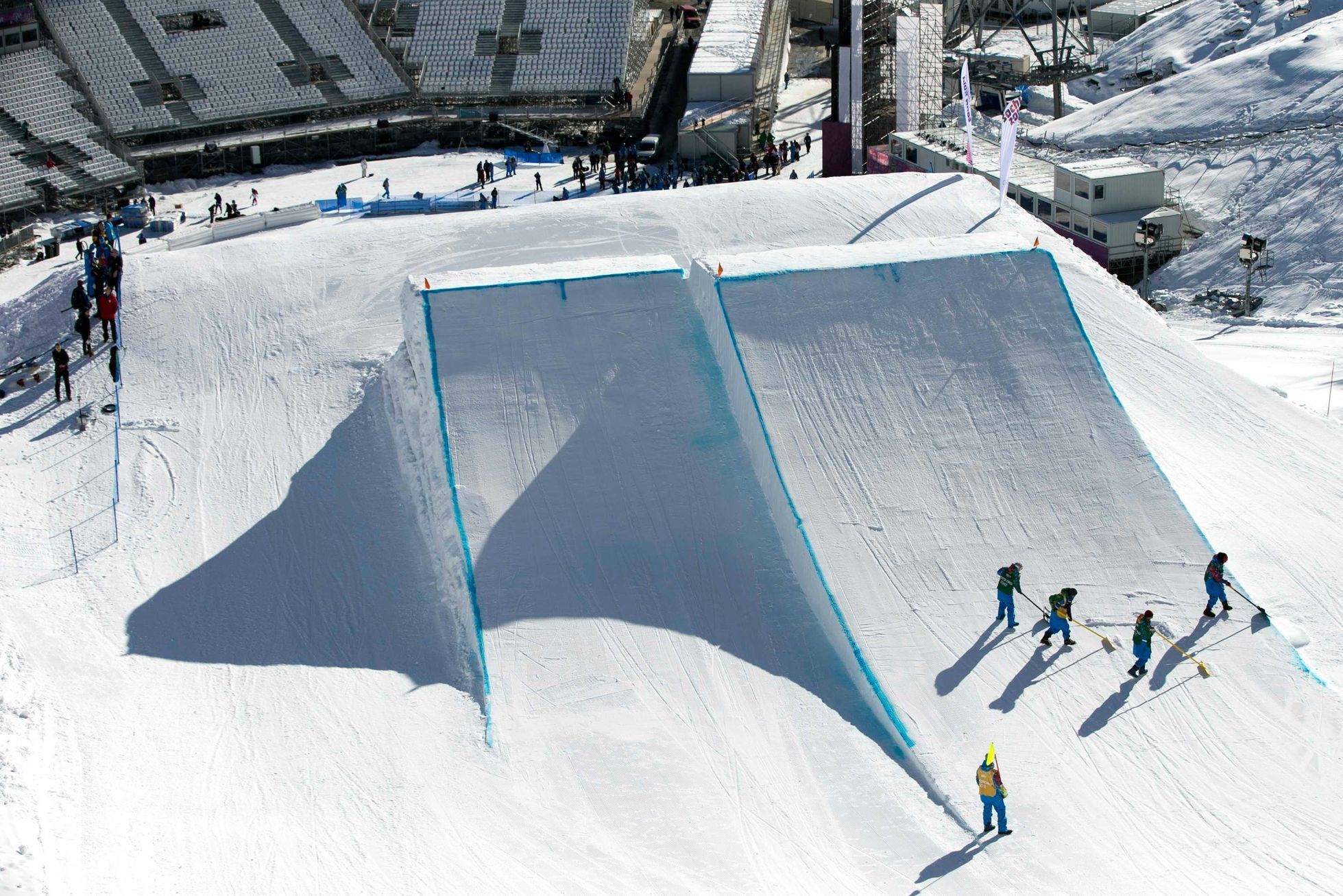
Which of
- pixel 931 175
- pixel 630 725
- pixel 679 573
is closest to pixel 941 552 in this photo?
pixel 679 573

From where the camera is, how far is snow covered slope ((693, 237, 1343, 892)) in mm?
13203

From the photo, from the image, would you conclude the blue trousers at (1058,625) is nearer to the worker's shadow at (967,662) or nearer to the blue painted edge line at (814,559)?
the worker's shadow at (967,662)

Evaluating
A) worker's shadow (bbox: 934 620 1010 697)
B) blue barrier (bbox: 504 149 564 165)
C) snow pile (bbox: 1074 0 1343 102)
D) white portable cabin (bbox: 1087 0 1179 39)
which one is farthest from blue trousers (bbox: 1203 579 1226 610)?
white portable cabin (bbox: 1087 0 1179 39)

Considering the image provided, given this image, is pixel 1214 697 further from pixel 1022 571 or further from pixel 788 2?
pixel 788 2

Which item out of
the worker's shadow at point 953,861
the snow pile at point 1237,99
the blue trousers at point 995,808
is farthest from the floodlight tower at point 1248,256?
the worker's shadow at point 953,861

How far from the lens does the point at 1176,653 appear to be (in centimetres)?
1475

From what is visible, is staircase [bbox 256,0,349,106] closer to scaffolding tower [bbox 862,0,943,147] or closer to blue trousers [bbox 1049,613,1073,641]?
scaffolding tower [bbox 862,0,943,147]

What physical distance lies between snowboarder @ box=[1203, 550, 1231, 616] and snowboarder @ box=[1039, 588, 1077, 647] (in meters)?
1.46

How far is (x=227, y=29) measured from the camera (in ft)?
131

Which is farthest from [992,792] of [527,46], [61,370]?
[527,46]

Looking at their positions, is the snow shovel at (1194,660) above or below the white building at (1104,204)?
below

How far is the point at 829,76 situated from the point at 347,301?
80.3 ft

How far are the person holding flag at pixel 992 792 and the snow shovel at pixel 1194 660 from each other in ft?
9.12

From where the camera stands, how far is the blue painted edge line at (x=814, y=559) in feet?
45.9
